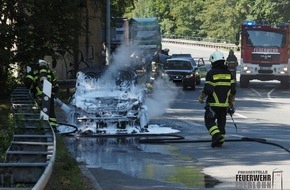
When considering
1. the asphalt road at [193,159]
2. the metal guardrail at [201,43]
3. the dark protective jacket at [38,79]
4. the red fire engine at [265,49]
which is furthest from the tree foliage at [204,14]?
the dark protective jacket at [38,79]

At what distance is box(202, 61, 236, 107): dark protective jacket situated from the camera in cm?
A: 1197

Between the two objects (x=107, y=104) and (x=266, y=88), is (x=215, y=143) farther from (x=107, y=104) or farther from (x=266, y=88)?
(x=266, y=88)

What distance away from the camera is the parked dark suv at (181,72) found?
31.0 m

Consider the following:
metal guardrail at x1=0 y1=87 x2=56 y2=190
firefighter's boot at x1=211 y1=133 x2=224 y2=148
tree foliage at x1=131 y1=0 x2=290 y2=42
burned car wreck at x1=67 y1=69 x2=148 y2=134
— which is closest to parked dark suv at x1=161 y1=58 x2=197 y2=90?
burned car wreck at x1=67 y1=69 x2=148 y2=134

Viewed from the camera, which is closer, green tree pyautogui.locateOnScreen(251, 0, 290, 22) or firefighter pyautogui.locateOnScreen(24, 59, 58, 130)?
firefighter pyautogui.locateOnScreen(24, 59, 58, 130)

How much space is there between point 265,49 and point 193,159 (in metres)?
21.8

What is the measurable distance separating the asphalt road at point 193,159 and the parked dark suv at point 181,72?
13.0 metres

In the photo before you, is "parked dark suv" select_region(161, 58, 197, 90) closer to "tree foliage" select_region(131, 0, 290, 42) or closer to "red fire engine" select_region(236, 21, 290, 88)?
"red fire engine" select_region(236, 21, 290, 88)

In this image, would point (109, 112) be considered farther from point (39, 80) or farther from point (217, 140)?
point (217, 140)

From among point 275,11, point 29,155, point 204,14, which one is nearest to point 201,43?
point 204,14

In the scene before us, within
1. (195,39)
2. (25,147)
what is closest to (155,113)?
(25,147)

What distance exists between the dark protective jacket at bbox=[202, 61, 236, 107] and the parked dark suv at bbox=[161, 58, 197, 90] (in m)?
18.7

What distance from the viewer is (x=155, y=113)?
1922 centimetres

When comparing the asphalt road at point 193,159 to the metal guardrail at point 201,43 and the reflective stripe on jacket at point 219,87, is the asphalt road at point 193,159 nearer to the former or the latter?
the reflective stripe on jacket at point 219,87
